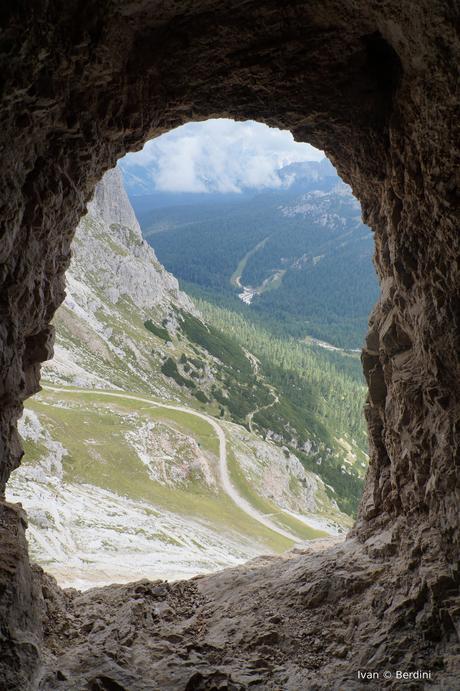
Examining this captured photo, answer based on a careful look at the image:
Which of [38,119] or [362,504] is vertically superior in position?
[38,119]

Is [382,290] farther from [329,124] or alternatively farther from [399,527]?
[399,527]

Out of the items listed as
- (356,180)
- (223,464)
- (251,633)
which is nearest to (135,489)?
(223,464)

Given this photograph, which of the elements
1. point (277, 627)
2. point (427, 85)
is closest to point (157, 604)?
point (277, 627)

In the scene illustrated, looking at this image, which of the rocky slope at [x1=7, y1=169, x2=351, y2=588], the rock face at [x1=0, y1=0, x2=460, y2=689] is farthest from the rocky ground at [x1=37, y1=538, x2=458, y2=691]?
the rocky slope at [x1=7, y1=169, x2=351, y2=588]

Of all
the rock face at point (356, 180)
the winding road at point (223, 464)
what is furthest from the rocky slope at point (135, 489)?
the rock face at point (356, 180)

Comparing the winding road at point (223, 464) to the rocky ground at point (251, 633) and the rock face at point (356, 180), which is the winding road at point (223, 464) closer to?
the rocky ground at point (251, 633)

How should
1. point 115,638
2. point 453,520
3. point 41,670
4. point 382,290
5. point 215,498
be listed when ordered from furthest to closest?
point 215,498, point 382,290, point 115,638, point 453,520, point 41,670
